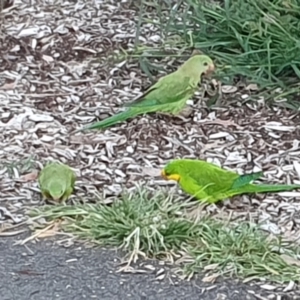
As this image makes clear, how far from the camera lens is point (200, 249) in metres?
3.14

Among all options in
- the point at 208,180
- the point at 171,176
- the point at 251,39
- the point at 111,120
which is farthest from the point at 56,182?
the point at 251,39

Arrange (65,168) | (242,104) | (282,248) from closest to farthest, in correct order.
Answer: (282,248), (65,168), (242,104)

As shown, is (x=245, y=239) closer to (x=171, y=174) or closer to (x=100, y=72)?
(x=171, y=174)

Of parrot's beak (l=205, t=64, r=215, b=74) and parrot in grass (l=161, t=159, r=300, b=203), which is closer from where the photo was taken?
parrot in grass (l=161, t=159, r=300, b=203)

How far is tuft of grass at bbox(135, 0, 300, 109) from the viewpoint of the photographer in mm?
4270

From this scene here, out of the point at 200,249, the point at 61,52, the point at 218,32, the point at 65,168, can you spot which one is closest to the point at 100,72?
the point at 61,52

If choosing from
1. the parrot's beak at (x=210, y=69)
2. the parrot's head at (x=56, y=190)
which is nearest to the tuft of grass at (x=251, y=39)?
the parrot's beak at (x=210, y=69)

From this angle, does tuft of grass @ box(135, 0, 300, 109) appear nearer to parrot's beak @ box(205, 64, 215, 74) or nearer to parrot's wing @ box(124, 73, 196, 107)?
parrot's beak @ box(205, 64, 215, 74)

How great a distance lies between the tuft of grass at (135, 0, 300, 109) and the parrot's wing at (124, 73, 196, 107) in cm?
32

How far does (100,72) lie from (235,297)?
1.78 meters

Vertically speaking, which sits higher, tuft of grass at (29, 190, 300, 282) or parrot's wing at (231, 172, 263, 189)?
parrot's wing at (231, 172, 263, 189)

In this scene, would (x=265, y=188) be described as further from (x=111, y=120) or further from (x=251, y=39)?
(x=251, y=39)

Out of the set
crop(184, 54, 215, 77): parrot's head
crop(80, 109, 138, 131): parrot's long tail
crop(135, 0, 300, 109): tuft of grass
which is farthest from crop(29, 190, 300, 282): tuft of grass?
crop(135, 0, 300, 109): tuft of grass

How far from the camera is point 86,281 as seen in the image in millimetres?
3020
